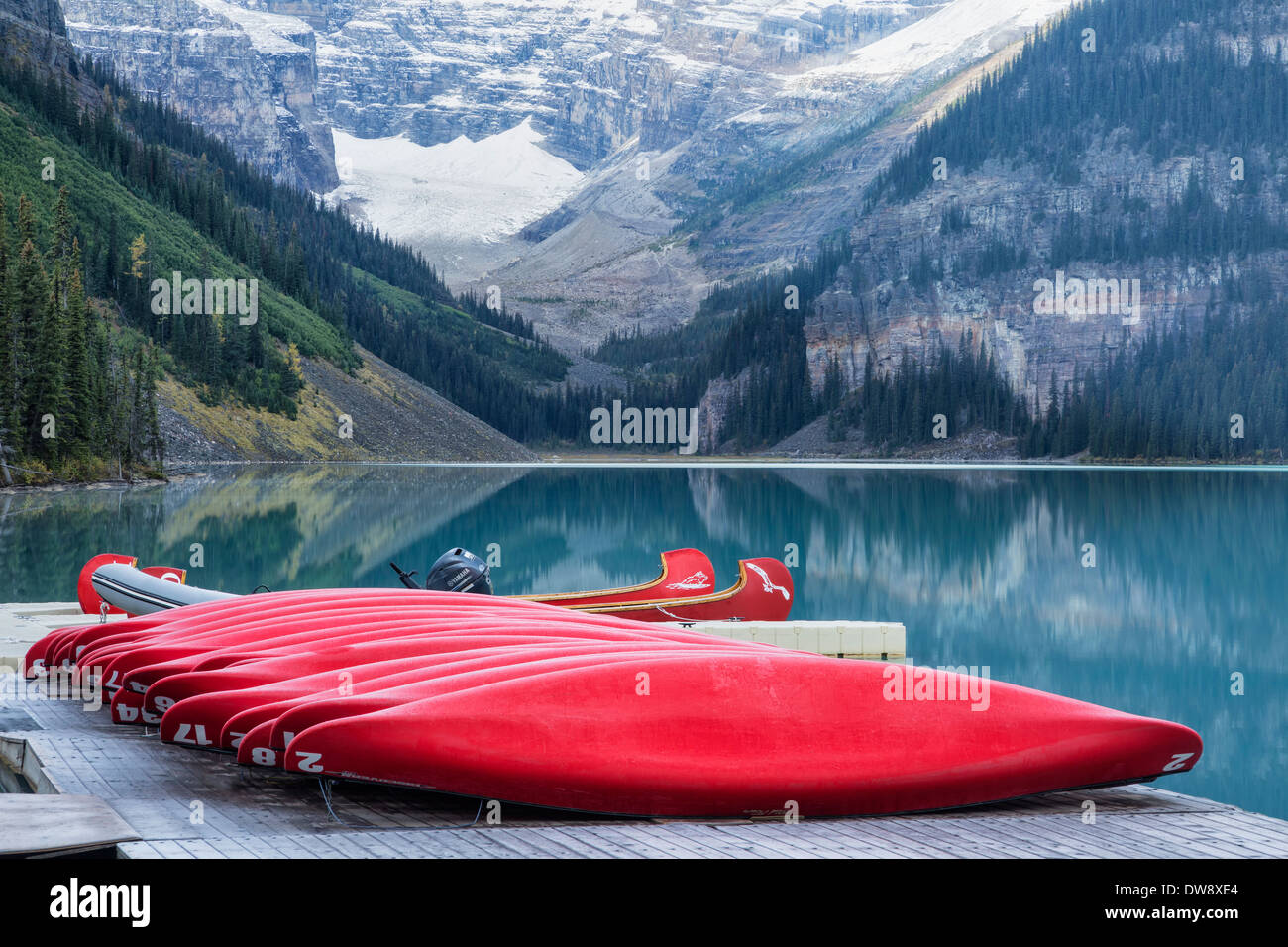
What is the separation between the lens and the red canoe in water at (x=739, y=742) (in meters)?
9.70

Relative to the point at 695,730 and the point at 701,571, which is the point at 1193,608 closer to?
the point at 701,571

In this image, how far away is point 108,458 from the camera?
7838 centimetres

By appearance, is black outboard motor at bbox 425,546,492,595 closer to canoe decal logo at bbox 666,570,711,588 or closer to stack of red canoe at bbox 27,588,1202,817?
canoe decal logo at bbox 666,570,711,588

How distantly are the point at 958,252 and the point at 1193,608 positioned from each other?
549ft

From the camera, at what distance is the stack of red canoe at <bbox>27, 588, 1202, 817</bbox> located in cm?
976

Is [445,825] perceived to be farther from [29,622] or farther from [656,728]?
[29,622]

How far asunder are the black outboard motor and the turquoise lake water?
8805mm

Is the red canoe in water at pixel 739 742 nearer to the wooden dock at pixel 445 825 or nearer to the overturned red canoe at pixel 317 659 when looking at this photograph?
the wooden dock at pixel 445 825

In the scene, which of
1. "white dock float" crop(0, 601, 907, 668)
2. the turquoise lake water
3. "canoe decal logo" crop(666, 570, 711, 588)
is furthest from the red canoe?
"canoe decal logo" crop(666, 570, 711, 588)

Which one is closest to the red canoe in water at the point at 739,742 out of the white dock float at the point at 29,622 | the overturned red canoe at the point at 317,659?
the overturned red canoe at the point at 317,659

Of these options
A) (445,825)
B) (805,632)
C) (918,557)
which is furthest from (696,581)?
(918,557)

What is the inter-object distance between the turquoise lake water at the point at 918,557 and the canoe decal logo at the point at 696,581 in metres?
4.17

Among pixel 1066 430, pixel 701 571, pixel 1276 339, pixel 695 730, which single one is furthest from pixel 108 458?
pixel 1276 339

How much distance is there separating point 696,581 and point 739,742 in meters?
13.6
